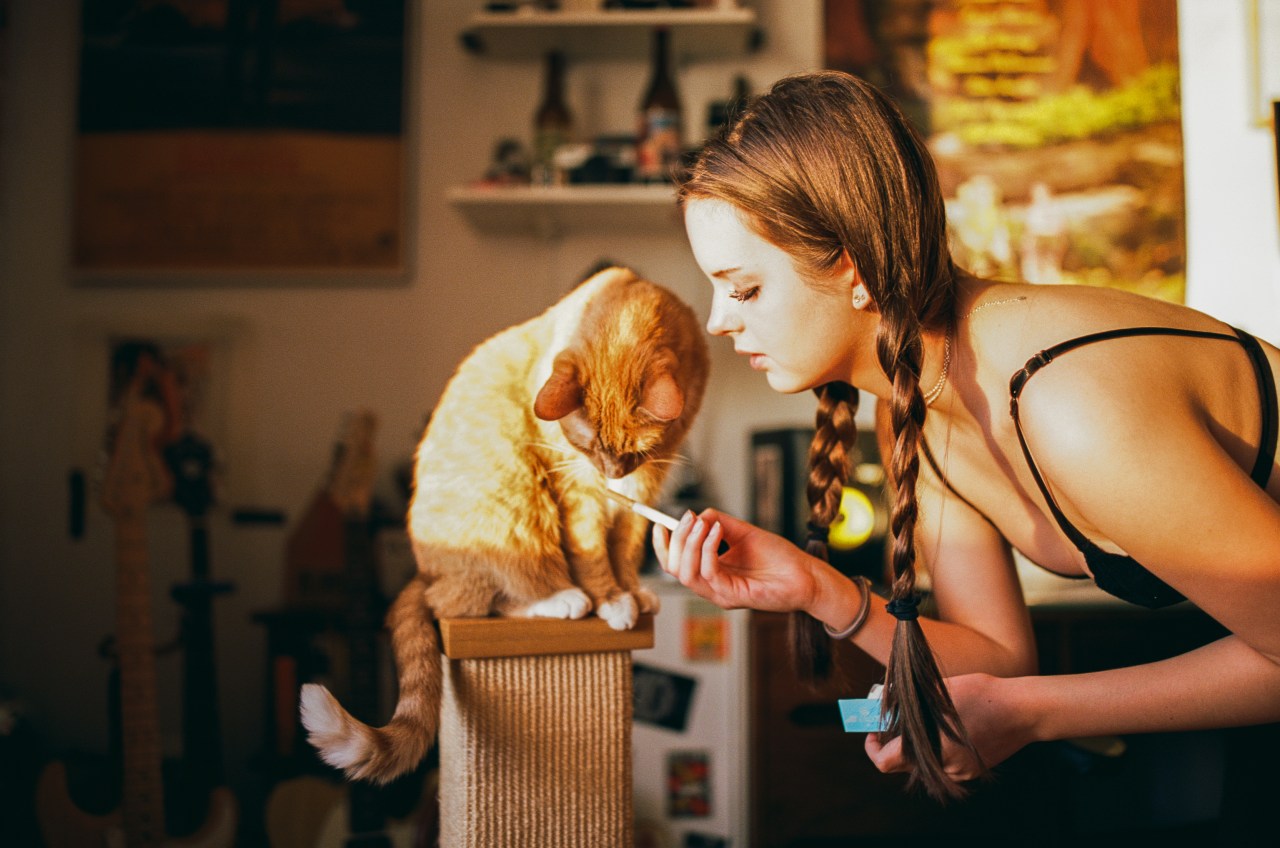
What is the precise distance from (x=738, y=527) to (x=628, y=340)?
0.70 ft

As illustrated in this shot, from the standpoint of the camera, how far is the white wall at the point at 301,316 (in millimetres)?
1958

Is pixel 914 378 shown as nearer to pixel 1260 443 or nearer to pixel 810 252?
pixel 810 252

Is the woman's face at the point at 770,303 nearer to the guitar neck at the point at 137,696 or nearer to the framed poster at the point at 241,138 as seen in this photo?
the guitar neck at the point at 137,696

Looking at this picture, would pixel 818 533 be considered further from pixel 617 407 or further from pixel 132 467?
pixel 132 467

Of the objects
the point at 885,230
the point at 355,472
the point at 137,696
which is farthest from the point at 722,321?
the point at 137,696

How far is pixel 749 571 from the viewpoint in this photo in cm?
85

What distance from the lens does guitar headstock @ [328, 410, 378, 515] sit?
5.20ft

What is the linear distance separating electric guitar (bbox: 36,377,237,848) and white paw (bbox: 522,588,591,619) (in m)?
1.05

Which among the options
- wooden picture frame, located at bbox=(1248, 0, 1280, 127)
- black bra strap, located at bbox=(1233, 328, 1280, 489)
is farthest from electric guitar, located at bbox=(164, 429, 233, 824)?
wooden picture frame, located at bbox=(1248, 0, 1280, 127)

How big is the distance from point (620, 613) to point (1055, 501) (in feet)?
1.37

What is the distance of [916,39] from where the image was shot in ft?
6.73

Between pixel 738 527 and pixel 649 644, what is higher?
pixel 738 527

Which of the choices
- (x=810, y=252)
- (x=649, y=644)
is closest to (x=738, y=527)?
(x=649, y=644)

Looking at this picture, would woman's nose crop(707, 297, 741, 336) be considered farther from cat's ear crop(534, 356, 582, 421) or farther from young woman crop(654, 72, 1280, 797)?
cat's ear crop(534, 356, 582, 421)
